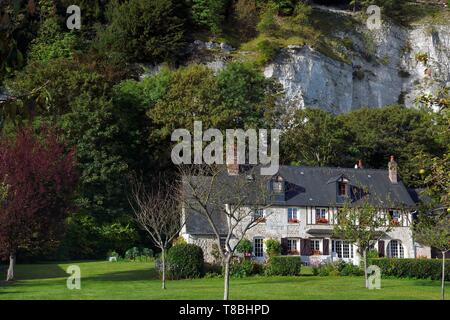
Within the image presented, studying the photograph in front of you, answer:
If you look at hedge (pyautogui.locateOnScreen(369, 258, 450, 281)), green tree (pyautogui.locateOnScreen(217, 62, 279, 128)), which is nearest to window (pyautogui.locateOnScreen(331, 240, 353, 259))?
hedge (pyautogui.locateOnScreen(369, 258, 450, 281))

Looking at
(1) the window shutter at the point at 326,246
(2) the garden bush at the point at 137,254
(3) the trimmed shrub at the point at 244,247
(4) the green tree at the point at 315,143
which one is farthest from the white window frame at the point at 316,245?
(4) the green tree at the point at 315,143

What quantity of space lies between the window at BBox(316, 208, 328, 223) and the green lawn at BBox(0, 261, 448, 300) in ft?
30.8

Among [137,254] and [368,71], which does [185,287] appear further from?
[368,71]

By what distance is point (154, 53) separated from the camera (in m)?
66.6

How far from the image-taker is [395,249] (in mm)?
46812

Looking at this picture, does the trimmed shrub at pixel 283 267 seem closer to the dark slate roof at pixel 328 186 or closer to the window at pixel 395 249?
the dark slate roof at pixel 328 186

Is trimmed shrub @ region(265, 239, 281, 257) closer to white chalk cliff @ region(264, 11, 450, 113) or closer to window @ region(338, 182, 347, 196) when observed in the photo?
window @ region(338, 182, 347, 196)

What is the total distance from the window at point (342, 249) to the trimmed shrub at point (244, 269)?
456 inches

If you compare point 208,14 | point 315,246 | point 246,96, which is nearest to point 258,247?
point 315,246

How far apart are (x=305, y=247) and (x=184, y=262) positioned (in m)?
14.1

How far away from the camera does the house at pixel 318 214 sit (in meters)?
45.1

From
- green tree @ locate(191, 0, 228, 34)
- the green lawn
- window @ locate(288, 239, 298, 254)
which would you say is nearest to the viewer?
the green lawn

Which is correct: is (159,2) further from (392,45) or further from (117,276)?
(117,276)

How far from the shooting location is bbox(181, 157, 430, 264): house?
45.1 metres
